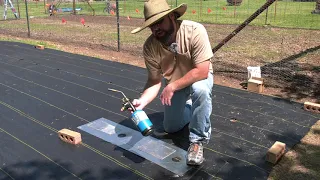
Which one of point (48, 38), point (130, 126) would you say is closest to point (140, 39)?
point (48, 38)

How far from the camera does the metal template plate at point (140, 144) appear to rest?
2482 millimetres

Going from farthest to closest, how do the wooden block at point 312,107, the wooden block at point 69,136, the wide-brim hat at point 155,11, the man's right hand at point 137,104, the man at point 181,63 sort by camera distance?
1. the wooden block at point 312,107
2. the wooden block at point 69,136
3. the man's right hand at point 137,104
4. the man at point 181,63
5. the wide-brim hat at point 155,11

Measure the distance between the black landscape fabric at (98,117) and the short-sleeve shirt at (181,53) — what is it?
67 cm

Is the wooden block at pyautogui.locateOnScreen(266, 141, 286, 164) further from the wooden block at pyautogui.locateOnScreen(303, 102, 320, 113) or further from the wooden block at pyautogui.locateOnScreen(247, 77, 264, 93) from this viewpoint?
the wooden block at pyautogui.locateOnScreen(247, 77, 264, 93)

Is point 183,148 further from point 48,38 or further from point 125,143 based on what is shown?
point 48,38

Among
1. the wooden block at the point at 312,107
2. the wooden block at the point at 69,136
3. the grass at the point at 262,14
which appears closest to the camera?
the wooden block at the point at 69,136

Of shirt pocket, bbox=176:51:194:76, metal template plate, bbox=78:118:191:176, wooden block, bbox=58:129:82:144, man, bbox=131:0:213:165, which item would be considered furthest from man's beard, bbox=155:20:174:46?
wooden block, bbox=58:129:82:144

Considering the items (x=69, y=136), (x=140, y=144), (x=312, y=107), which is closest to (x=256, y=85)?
(x=312, y=107)

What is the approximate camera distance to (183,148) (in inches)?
107

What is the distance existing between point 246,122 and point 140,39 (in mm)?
5955

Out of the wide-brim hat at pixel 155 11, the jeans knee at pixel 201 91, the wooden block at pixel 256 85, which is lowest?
the wooden block at pixel 256 85

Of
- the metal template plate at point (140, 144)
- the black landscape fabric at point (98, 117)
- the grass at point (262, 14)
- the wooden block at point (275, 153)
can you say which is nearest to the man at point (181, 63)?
the metal template plate at point (140, 144)

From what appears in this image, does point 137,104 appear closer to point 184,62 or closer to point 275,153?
point 184,62

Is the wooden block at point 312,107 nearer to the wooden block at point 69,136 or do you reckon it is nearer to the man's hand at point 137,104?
the man's hand at point 137,104
